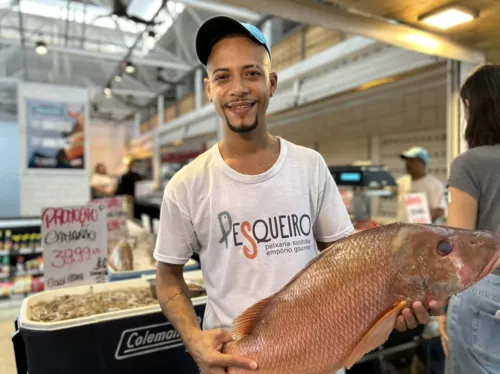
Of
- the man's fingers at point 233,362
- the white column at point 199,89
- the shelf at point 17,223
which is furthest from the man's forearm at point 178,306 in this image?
the white column at point 199,89

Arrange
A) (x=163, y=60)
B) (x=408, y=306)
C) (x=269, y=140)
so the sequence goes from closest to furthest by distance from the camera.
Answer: (x=408, y=306) → (x=269, y=140) → (x=163, y=60)

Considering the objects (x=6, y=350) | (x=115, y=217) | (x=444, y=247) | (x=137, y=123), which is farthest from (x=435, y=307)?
(x=137, y=123)

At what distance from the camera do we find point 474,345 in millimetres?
1623

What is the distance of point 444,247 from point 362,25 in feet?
6.85

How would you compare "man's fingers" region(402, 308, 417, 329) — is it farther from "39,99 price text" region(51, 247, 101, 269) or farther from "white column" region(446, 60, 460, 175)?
"white column" region(446, 60, 460, 175)

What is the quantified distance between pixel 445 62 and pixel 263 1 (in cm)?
225

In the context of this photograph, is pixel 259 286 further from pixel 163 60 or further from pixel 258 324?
pixel 163 60

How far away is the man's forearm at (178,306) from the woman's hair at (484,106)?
1.39 metres

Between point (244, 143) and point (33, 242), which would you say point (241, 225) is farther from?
point (33, 242)

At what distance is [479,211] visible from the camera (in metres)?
1.65

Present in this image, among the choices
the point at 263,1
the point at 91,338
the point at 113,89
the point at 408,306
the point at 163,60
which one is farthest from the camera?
the point at 113,89

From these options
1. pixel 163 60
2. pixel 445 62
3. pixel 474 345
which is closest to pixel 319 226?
pixel 474 345

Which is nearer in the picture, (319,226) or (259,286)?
(259,286)

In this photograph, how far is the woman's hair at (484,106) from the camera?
1.67 meters
